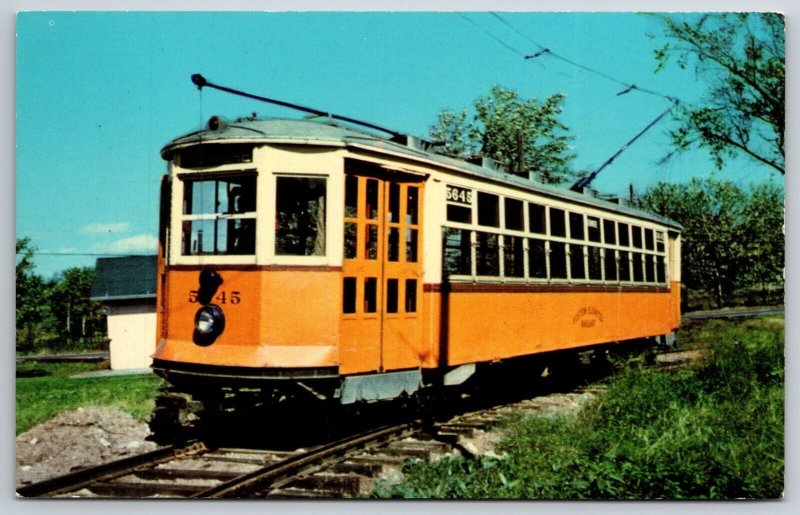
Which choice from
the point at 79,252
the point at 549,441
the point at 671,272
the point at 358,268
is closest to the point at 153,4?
the point at 79,252

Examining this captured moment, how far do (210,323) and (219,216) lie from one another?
829mm

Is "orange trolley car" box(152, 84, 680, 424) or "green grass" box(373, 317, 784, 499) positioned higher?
"orange trolley car" box(152, 84, 680, 424)

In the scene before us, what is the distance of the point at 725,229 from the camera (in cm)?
805

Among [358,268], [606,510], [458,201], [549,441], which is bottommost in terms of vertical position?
[606,510]

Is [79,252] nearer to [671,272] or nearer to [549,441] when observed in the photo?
[549,441]

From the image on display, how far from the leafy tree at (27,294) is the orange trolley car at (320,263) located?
3.01 ft

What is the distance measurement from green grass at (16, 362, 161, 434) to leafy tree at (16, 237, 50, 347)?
26 centimetres

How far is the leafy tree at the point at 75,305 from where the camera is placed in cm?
661

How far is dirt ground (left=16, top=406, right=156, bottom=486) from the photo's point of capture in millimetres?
6027

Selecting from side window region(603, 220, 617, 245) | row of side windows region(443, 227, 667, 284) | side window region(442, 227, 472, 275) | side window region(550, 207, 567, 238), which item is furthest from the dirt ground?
side window region(603, 220, 617, 245)

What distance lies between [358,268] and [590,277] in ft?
12.6

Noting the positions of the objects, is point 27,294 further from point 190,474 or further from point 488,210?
point 488,210

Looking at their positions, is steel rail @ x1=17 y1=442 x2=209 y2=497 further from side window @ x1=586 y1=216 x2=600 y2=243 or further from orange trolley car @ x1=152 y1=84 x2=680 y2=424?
side window @ x1=586 y1=216 x2=600 y2=243

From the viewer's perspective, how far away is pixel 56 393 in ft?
21.8
